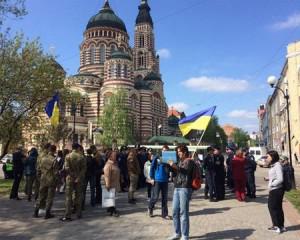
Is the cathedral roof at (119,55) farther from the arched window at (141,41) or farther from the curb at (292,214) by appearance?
the curb at (292,214)

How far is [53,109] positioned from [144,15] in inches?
3302

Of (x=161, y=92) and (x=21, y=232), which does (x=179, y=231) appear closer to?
(x=21, y=232)

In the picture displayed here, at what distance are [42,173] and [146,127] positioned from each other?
67.8 m

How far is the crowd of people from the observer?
7504mm

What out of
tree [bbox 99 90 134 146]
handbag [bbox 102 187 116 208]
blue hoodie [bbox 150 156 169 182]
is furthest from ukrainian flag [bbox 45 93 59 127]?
tree [bbox 99 90 134 146]

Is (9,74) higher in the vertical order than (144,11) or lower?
lower

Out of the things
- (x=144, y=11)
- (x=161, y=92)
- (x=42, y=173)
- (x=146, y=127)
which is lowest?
(x=42, y=173)

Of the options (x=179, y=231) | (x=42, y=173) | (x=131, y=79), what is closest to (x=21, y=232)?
(x=42, y=173)

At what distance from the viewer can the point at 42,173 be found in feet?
32.7

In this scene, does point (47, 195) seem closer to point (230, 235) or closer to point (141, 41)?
point (230, 235)

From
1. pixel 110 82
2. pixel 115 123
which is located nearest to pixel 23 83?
pixel 115 123

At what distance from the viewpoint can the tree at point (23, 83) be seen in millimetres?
17328

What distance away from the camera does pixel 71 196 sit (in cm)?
952

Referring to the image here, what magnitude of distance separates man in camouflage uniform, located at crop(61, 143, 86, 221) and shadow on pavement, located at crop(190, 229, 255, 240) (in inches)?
132
